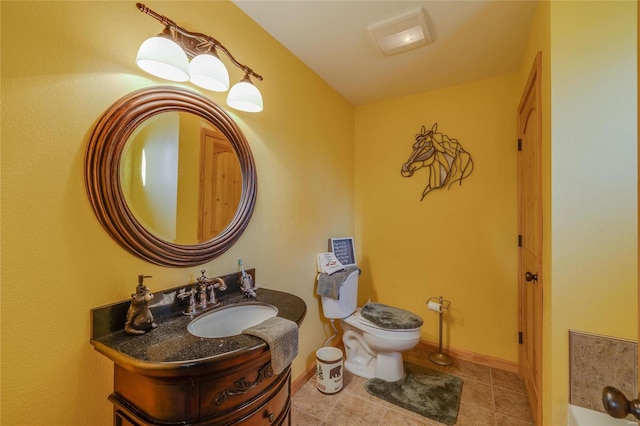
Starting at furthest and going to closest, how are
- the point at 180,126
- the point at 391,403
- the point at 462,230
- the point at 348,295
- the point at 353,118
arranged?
the point at 353,118, the point at 462,230, the point at 348,295, the point at 391,403, the point at 180,126

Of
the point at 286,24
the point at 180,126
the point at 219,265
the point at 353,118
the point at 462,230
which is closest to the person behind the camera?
the point at 180,126

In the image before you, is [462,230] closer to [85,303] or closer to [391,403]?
[391,403]

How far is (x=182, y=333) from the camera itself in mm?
959

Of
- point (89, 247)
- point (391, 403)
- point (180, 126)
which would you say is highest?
point (180, 126)

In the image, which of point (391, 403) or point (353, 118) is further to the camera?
point (353, 118)

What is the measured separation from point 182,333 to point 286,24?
1.77 m

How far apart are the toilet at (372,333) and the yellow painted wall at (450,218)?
56cm

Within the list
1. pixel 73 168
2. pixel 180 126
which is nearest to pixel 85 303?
pixel 73 168

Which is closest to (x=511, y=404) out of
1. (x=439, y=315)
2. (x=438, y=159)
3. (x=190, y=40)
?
(x=439, y=315)

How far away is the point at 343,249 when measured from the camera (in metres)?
2.49

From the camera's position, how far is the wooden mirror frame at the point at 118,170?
0.95 m

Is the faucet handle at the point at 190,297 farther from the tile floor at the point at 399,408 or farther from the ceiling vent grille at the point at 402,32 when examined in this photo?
the ceiling vent grille at the point at 402,32

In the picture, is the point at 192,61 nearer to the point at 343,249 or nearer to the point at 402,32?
the point at 402,32

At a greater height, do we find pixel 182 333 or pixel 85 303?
pixel 85 303
